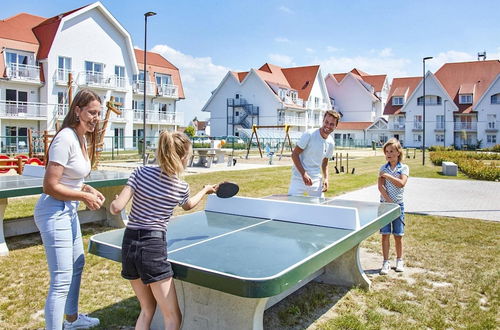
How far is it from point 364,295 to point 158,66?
4364 cm

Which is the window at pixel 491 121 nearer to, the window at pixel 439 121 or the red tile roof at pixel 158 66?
the window at pixel 439 121

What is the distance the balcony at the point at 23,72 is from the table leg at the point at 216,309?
34810mm

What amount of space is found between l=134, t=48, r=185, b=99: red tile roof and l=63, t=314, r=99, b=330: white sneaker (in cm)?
4243

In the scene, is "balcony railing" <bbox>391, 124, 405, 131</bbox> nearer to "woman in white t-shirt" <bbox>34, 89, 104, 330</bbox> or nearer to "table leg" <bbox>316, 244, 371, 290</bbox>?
"table leg" <bbox>316, 244, 371, 290</bbox>

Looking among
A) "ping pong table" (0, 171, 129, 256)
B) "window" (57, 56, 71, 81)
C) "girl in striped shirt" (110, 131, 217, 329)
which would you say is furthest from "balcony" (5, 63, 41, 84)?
"girl in striped shirt" (110, 131, 217, 329)

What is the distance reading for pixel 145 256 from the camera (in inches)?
110

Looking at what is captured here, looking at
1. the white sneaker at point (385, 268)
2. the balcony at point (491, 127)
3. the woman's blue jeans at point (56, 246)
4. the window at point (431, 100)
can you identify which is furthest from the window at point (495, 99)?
the woman's blue jeans at point (56, 246)

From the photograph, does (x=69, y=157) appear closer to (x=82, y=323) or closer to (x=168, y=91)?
(x=82, y=323)

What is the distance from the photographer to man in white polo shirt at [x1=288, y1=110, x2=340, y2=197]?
578 cm

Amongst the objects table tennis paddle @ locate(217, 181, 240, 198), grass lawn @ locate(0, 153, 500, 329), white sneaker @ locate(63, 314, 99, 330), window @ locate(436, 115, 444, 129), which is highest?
window @ locate(436, 115, 444, 129)

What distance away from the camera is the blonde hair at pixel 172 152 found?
2.84 meters

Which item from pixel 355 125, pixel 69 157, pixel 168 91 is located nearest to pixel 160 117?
pixel 168 91

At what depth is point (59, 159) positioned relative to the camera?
Answer: 9.90ft

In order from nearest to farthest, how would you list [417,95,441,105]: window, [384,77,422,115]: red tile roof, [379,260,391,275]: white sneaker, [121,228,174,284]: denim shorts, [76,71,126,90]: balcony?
[121,228,174,284]: denim shorts, [379,260,391,275]: white sneaker, [76,71,126,90]: balcony, [417,95,441,105]: window, [384,77,422,115]: red tile roof
